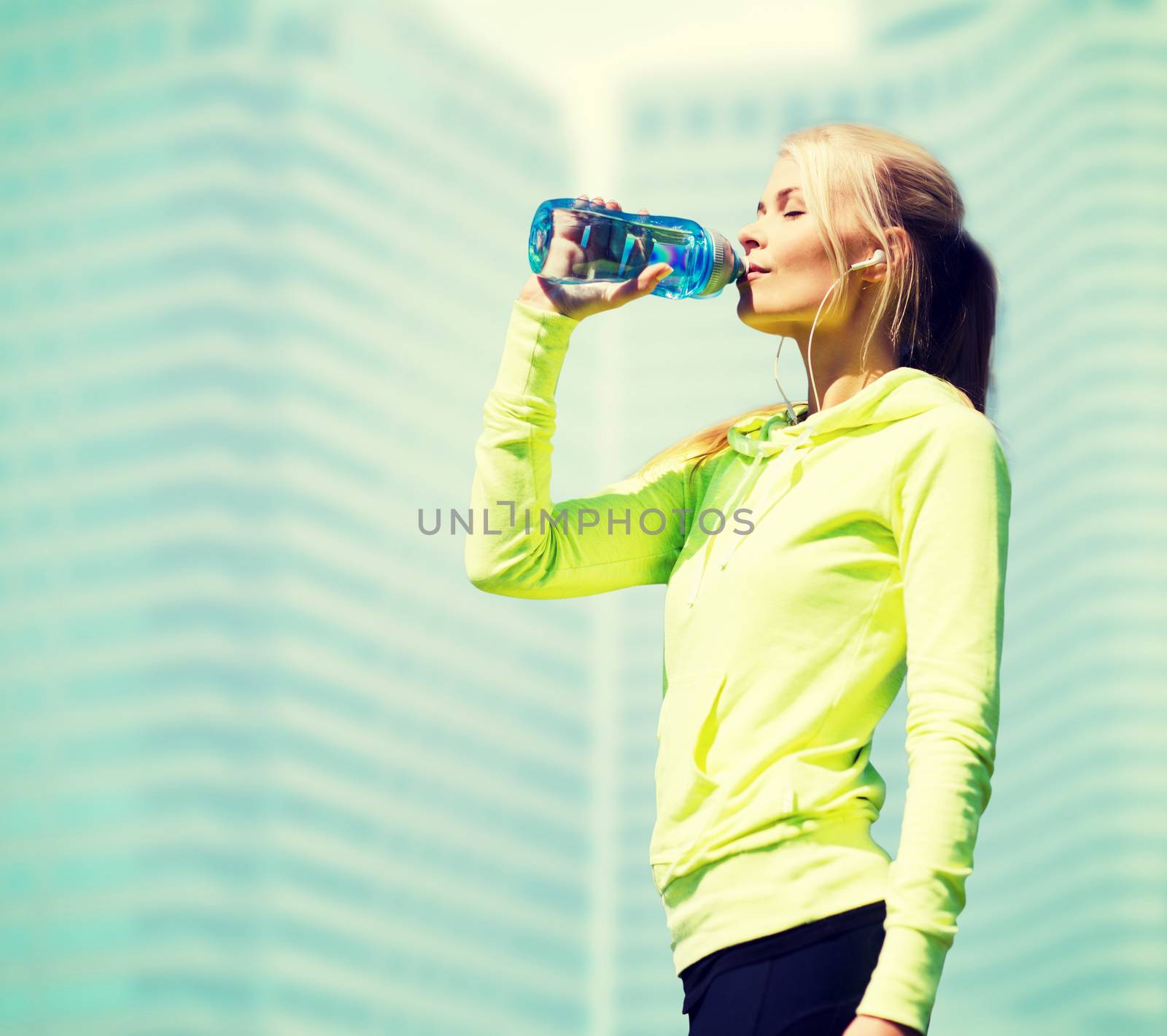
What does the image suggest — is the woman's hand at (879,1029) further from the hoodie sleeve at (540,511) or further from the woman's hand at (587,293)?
the woman's hand at (587,293)

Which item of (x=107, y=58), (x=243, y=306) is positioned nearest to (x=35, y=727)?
(x=243, y=306)

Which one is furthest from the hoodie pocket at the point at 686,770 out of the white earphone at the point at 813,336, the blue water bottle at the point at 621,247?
the blue water bottle at the point at 621,247

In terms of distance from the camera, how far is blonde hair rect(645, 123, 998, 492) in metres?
1.87

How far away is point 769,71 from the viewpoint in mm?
83250

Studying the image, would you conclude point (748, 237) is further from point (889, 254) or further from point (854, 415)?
point (854, 415)

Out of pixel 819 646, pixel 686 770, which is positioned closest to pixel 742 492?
pixel 819 646

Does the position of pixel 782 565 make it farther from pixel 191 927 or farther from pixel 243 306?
pixel 243 306

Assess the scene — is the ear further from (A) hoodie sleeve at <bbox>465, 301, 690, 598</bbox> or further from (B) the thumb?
(A) hoodie sleeve at <bbox>465, 301, 690, 598</bbox>

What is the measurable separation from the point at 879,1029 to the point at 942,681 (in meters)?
0.34

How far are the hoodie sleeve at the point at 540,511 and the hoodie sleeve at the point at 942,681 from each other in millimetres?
390

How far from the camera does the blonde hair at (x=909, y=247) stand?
1865 millimetres

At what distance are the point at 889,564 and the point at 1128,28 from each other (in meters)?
90.7

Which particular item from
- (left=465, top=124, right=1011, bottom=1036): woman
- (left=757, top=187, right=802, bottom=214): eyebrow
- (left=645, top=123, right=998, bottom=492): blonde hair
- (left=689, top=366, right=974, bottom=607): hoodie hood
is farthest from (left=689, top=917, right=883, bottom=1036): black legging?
(left=757, top=187, right=802, bottom=214): eyebrow

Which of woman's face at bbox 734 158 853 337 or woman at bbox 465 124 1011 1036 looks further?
woman's face at bbox 734 158 853 337
